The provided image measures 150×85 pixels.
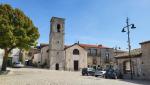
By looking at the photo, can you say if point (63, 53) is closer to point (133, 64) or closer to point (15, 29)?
point (133, 64)

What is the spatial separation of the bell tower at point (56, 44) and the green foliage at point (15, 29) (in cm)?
2272

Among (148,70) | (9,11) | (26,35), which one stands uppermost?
(9,11)

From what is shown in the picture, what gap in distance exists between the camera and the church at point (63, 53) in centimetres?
5869

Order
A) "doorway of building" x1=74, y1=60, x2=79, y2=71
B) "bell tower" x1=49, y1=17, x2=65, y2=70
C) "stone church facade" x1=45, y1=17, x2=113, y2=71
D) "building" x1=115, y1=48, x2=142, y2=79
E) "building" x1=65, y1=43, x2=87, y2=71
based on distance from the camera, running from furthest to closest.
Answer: "doorway of building" x1=74, y1=60, x2=79, y2=71 < "building" x1=65, y1=43, x2=87, y2=71 < "stone church facade" x1=45, y1=17, x2=113, y2=71 < "bell tower" x1=49, y1=17, x2=65, y2=70 < "building" x1=115, y1=48, x2=142, y2=79

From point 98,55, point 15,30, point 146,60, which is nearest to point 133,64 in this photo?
point 146,60

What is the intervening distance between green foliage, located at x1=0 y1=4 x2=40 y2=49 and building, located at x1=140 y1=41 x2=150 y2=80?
53.0 feet

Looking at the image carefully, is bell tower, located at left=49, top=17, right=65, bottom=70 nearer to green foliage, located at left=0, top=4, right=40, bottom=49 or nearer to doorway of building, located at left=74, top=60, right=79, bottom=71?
doorway of building, located at left=74, top=60, right=79, bottom=71

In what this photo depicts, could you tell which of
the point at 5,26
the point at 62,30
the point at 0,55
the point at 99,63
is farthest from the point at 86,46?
the point at 5,26

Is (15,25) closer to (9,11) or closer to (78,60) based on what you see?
(9,11)

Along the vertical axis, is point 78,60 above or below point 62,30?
below

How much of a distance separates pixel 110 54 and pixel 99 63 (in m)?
5.08

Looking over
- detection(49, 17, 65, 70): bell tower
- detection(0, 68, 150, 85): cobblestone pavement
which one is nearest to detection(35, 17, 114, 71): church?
detection(49, 17, 65, 70): bell tower

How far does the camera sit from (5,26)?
31656 millimetres

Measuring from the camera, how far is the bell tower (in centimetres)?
5828
